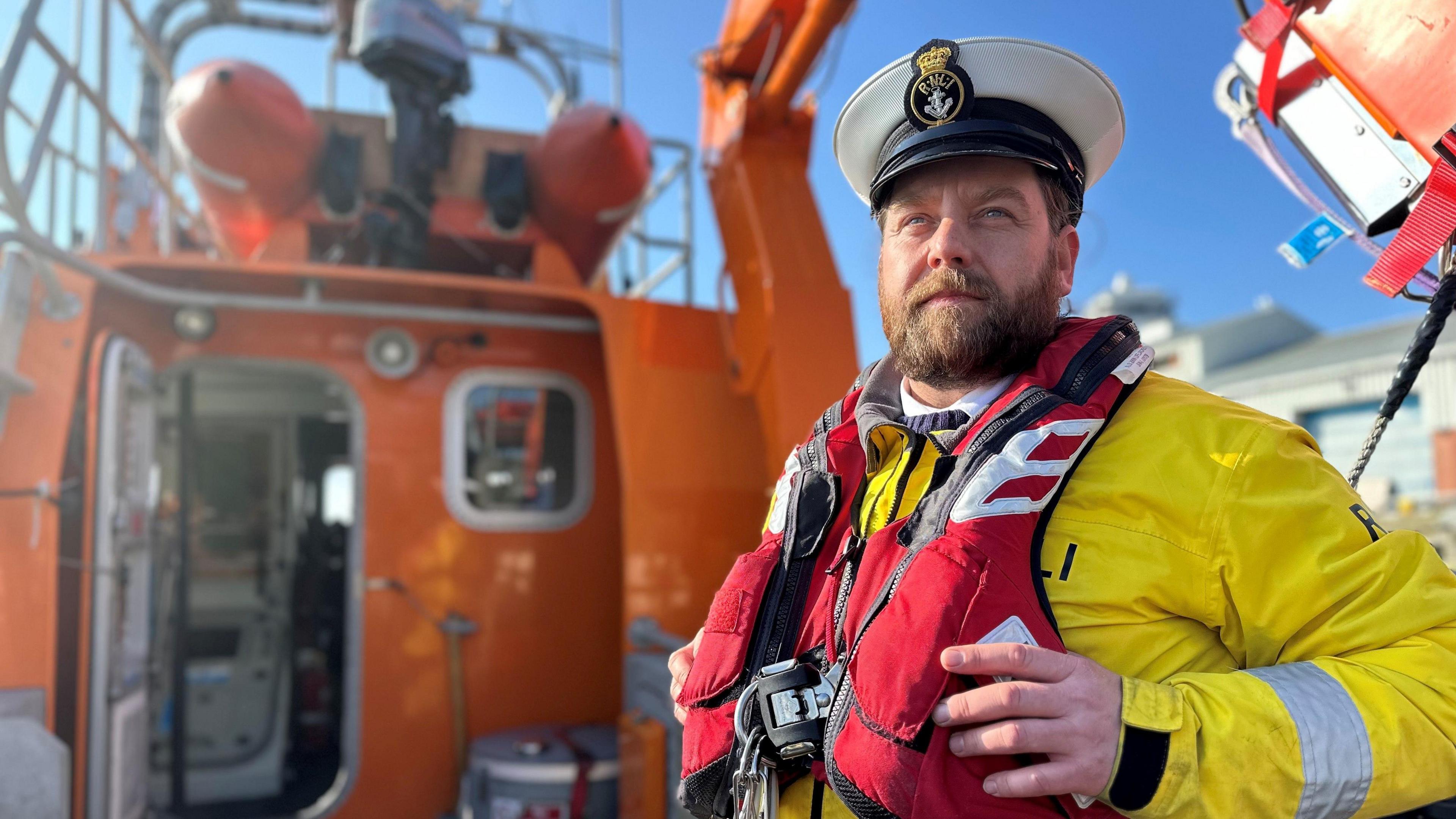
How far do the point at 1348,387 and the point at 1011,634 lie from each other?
2340cm

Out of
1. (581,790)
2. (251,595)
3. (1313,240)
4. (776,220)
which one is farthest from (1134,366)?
(251,595)

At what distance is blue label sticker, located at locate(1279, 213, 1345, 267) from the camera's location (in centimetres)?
150

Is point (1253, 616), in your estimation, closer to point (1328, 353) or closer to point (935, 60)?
point (935, 60)

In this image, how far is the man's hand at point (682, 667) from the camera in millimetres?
1285

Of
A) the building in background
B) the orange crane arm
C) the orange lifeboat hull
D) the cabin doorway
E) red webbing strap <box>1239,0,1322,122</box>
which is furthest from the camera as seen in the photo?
the building in background

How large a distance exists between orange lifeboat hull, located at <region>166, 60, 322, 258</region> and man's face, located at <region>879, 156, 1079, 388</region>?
331 centimetres

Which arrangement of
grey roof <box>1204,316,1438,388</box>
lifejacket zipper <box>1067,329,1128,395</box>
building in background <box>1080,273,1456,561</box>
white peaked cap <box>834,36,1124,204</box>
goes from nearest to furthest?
lifejacket zipper <box>1067,329,1128,395</box>
white peaked cap <box>834,36,1124,204</box>
building in background <box>1080,273,1456,561</box>
grey roof <box>1204,316,1438,388</box>

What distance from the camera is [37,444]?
2871 mm

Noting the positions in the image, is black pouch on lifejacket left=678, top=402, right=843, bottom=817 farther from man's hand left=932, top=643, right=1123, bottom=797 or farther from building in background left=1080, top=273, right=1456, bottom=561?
building in background left=1080, top=273, right=1456, bottom=561

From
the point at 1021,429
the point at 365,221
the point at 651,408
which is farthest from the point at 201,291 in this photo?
the point at 1021,429

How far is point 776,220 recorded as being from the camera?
351cm

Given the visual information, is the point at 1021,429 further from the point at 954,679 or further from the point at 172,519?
the point at 172,519

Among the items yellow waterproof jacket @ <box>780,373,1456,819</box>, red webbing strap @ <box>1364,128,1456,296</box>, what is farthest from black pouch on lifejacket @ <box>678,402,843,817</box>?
red webbing strap @ <box>1364,128,1456,296</box>

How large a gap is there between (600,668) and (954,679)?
335 centimetres
